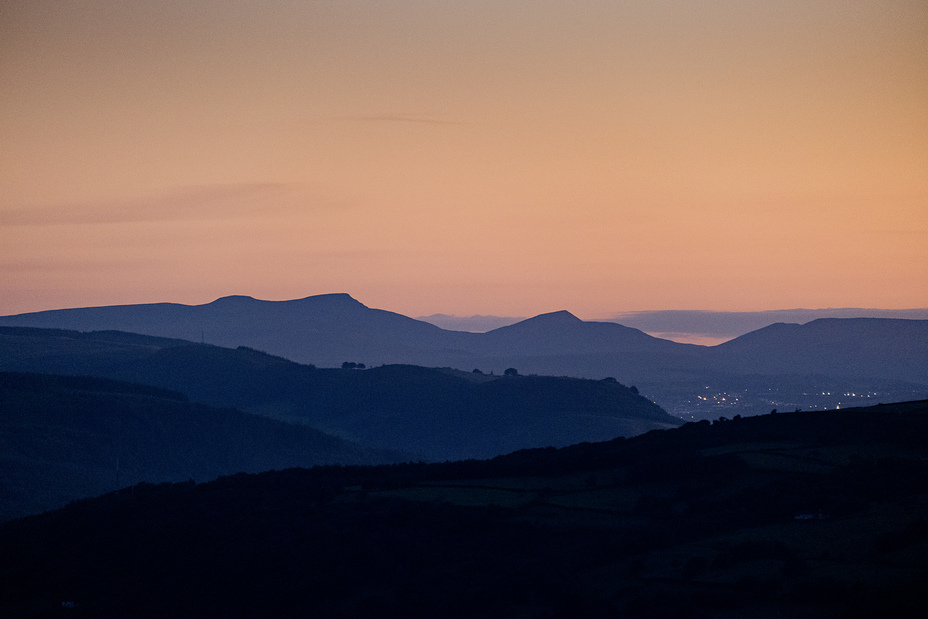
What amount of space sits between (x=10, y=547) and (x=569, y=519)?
4327 cm

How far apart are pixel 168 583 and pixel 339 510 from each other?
13.5 meters

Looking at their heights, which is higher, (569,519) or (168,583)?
(569,519)

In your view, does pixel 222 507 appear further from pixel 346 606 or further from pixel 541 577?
pixel 541 577

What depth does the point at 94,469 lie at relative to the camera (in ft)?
614

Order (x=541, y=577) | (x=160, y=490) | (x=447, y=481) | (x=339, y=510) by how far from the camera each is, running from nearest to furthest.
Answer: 1. (x=541, y=577)
2. (x=339, y=510)
3. (x=447, y=481)
4. (x=160, y=490)

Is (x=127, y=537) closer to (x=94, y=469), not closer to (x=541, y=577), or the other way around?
(x=541, y=577)

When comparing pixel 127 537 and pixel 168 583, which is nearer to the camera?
pixel 168 583

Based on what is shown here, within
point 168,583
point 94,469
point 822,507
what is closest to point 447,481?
point 168,583

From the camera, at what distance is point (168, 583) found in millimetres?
69688

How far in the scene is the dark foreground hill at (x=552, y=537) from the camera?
52.7 metres

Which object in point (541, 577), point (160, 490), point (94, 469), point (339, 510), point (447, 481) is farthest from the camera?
point (94, 469)

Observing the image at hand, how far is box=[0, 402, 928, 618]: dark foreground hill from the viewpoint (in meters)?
52.7

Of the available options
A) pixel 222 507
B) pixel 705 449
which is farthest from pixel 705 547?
pixel 222 507

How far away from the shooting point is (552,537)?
215 feet
